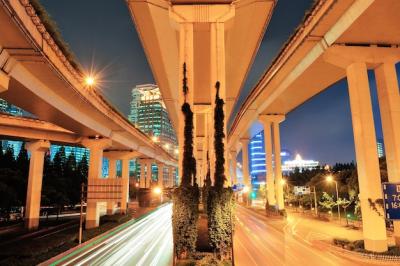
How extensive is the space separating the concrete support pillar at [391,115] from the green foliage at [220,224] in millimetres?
13029

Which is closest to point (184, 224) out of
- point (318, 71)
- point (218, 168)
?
point (218, 168)

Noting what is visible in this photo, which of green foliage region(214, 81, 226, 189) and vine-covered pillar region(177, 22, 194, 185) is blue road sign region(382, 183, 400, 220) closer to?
green foliage region(214, 81, 226, 189)

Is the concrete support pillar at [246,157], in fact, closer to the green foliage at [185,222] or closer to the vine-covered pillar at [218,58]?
the vine-covered pillar at [218,58]

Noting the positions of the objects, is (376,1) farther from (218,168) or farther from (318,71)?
(218,168)

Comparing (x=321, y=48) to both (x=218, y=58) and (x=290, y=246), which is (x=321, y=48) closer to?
(x=218, y=58)

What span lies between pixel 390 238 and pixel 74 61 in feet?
96.1

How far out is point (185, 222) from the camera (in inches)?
664

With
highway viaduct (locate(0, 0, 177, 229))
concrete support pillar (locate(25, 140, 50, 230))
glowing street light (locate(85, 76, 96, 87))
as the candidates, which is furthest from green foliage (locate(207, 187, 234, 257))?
concrete support pillar (locate(25, 140, 50, 230))

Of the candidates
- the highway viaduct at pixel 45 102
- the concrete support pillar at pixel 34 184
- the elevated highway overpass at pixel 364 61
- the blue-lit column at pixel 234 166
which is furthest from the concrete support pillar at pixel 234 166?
the elevated highway overpass at pixel 364 61

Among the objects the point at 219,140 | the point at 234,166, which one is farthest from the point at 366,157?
the point at 234,166

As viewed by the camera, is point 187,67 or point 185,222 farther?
point 187,67

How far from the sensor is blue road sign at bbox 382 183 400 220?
17812mm

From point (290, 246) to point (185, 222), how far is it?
38.4 feet

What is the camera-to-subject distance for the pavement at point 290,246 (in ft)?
63.1
